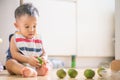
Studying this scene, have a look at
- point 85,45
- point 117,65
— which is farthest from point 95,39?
point 117,65

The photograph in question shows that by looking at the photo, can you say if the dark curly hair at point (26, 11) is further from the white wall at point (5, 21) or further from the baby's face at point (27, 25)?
the white wall at point (5, 21)

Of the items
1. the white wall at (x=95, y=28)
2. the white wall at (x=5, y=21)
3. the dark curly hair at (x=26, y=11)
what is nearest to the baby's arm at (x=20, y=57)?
the dark curly hair at (x=26, y=11)

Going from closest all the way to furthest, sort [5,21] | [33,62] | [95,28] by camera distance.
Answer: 1. [33,62]
2. [5,21]
3. [95,28]

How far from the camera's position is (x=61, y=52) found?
2.00 metres

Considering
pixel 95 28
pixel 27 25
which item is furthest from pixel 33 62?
pixel 95 28

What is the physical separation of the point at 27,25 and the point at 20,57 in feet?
0.52

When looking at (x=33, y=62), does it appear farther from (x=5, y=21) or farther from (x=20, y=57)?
(x=5, y=21)

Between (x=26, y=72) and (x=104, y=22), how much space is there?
126 centimetres

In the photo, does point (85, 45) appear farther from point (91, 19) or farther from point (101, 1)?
point (101, 1)

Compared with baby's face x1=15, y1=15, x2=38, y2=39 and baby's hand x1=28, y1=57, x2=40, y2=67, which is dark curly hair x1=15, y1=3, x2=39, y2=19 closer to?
baby's face x1=15, y1=15, x2=38, y2=39

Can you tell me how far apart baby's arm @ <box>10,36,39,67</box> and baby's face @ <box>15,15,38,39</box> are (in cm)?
7

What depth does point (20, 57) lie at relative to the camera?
1.10 metres

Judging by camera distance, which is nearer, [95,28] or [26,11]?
[26,11]

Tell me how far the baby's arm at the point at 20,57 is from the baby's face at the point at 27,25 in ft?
0.24
